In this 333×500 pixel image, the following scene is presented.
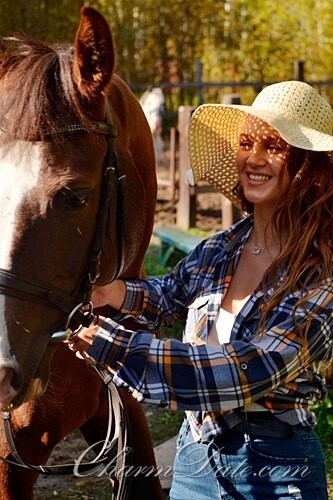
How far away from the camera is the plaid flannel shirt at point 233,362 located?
2.15 m

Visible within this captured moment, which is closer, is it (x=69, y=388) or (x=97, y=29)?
(x=97, y=29)

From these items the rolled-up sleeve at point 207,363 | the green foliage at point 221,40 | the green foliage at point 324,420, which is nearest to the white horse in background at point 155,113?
the green foliage at point 221,40

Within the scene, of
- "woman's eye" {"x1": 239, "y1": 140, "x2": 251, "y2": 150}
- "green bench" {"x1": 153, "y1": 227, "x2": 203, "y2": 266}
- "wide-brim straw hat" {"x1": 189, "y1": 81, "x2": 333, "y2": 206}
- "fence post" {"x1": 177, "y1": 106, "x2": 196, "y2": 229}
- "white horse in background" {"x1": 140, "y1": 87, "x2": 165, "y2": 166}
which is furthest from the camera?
"white horse in background" {"x1": 140, "y1": 87, "x2": 165, "y2": 166}

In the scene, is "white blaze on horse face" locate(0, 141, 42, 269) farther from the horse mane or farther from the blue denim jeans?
the blue denim jeans

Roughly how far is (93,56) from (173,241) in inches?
218

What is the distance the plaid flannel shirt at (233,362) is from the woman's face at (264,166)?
0.28 meters

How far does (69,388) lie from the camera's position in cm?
289

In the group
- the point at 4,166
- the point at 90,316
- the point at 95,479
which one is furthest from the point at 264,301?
the point at 95,479

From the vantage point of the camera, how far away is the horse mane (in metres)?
2.21

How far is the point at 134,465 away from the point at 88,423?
23 centimetres

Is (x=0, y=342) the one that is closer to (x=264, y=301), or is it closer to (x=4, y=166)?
(x=4, y=166)

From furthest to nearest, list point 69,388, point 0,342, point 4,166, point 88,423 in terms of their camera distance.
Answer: point 88,423 < point 69,388 < point 4,166 < point 0,342

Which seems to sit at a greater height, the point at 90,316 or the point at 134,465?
the point at 90,316

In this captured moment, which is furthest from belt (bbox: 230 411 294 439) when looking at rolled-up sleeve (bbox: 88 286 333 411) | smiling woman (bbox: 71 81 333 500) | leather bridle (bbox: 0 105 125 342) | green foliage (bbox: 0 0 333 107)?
green foliage (bbox: 0 0 333 107)
